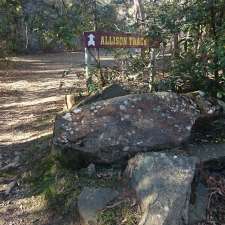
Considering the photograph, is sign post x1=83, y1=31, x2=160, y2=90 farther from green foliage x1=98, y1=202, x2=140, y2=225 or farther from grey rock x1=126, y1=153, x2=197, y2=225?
green foliage x1=98, y1=202, x2=140, y2=225

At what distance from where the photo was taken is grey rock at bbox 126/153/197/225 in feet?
12.1

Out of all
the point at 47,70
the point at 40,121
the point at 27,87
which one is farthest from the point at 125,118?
the point at 47,70

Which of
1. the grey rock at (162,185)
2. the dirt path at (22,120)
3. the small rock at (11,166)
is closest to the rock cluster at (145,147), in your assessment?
the grey rock at (162,185)

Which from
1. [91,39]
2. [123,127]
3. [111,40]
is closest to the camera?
[123,127]

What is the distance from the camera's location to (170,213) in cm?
368

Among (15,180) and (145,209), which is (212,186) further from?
(15,180)

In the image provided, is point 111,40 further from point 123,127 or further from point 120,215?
point 120,215

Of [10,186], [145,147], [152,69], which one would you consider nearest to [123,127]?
[145,147]

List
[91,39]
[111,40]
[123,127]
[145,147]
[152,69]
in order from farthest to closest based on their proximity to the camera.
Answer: [111,40]
[91,39]
[152,69]
[123,127]
[145,147]

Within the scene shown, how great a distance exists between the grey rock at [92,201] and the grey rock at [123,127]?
1.38ft

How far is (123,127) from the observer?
453cm

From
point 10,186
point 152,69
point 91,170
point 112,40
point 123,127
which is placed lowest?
point 10,186

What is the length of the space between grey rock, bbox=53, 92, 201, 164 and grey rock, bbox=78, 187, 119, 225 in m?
0.42

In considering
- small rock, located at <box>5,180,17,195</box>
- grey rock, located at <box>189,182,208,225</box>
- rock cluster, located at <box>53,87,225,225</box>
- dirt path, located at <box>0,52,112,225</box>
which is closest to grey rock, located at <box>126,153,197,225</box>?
rock cluster, located at <box>53,87,225,225</box>
